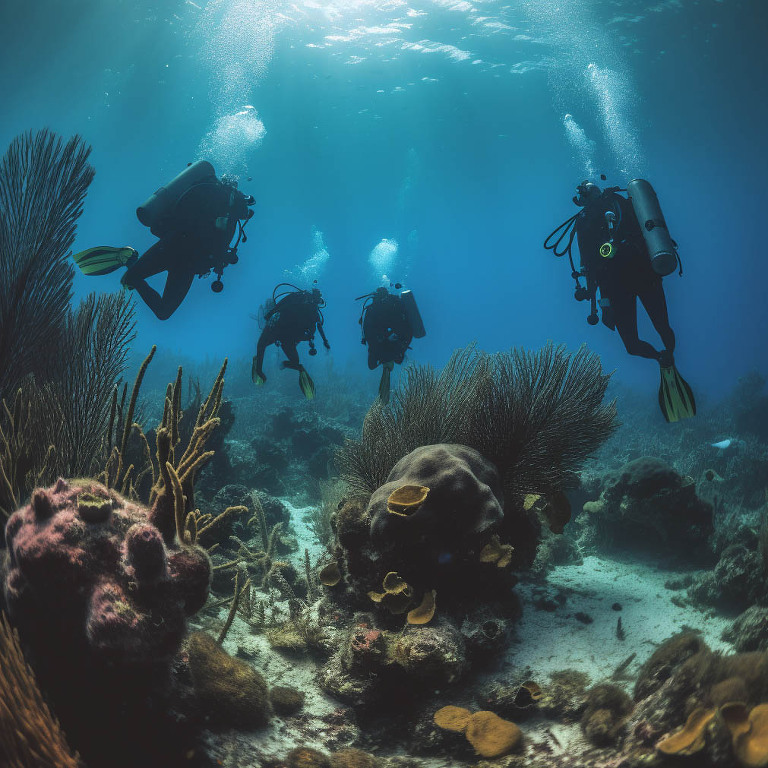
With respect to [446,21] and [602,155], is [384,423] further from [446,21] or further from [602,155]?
[602,155]

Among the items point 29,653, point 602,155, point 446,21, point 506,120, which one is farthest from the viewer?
point 602,155

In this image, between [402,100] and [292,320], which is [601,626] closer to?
[292,320]

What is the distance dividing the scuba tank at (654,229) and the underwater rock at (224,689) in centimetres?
701

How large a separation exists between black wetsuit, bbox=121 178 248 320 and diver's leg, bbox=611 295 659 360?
A: 7.53 m

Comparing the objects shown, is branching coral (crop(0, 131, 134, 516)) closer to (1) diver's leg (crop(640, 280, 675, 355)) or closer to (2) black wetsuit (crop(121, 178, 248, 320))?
(2) black wetsuit (crop(121, 178, 248, 320))

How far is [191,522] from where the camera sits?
2412mm

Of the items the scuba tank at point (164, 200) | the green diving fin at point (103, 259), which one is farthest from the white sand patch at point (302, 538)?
the scuba tank at point (164, 200)

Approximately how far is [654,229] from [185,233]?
8.25 meters

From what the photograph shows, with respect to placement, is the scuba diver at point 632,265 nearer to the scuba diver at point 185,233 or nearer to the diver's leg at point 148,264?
the scuba diver at point 185,233

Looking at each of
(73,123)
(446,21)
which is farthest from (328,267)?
(446,21)

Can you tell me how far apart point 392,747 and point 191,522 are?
2119 millimetres

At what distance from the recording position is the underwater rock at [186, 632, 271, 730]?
8.04 feet

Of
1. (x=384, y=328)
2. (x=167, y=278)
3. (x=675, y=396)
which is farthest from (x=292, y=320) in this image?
(x=675, y=396)

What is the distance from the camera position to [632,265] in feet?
22.7
